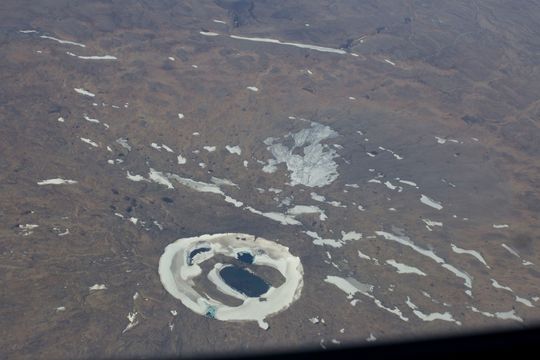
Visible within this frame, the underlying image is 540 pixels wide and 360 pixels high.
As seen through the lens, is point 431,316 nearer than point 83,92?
Yes

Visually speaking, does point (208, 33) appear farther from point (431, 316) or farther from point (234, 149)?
point (431, 316)

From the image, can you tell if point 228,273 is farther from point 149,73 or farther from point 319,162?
point 149,73

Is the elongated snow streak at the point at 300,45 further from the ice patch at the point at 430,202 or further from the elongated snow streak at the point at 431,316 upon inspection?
the elongated snow streak at the point at 431,316

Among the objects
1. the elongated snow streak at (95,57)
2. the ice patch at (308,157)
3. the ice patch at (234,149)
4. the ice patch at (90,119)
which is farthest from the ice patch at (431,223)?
the elongated snow streak at (95,57)

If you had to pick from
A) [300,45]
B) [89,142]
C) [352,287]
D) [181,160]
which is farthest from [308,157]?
[300,45]

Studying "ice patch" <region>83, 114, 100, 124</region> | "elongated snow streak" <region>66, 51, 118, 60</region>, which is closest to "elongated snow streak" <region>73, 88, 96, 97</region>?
"ice patch" <region>83, 114, 100, 124</region>

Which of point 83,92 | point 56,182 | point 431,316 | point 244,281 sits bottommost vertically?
point 244,281

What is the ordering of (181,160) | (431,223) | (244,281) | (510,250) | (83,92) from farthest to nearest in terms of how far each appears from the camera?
1. (83,92)
2. (181,160)
3. (431,223)
4. (510,250)
5. (244,281)

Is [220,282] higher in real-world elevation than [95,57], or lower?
lower
